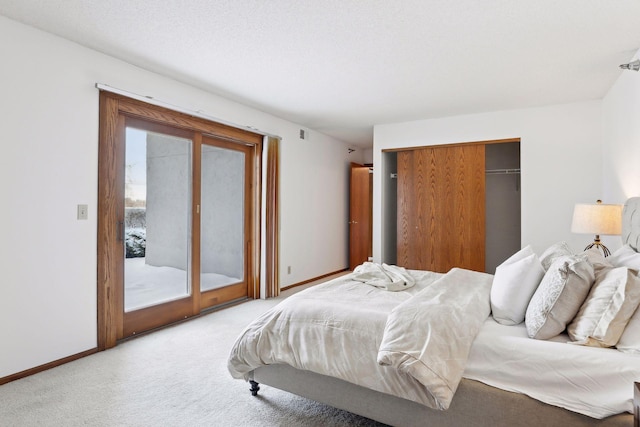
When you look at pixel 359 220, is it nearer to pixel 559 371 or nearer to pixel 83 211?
pixel 83 211

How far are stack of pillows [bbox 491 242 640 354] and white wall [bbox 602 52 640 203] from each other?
4.50 feet

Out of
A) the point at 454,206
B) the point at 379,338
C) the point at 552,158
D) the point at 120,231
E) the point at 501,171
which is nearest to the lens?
the point at 379,338

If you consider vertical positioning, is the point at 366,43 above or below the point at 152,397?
above

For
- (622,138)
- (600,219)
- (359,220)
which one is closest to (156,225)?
(359,220)

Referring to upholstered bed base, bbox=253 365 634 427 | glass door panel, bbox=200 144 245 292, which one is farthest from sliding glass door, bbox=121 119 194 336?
upholstered bed base, bbox=253 365 634 427

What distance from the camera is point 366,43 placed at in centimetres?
273

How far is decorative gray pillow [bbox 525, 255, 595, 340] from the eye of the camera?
5.46ft

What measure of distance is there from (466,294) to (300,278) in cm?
360

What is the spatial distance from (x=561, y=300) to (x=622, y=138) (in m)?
2.55

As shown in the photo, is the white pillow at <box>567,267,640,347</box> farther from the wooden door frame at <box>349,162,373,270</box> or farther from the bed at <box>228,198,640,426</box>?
the wooden door frame at <box>349,162,373,270</box>

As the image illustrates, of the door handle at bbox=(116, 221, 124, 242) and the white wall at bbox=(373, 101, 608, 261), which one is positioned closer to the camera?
the door handle at bbox=(116, 221, 124, 242)

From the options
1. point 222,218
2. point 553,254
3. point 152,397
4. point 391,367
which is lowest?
point 152,397

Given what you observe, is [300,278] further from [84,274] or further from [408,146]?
[84,274]

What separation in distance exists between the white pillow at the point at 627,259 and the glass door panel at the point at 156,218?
366 centimetres
